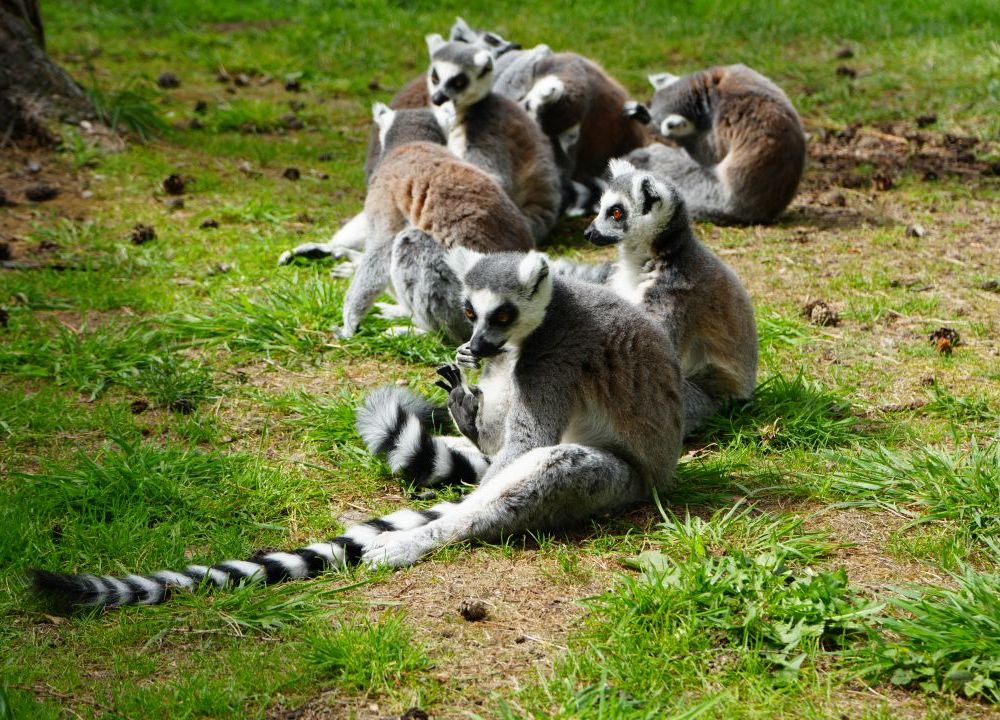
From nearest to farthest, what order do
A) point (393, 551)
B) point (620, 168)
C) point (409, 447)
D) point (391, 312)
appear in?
point (393, 551) → point (409, 447) → point (620, 168) → point (391, 312)

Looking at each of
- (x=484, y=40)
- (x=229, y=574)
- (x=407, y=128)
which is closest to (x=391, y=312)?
(x=407, y=128)

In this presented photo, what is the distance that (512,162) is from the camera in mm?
7621

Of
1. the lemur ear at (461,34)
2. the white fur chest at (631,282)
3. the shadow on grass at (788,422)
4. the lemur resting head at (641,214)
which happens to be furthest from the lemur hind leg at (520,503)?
the lemur ear at (461,34)

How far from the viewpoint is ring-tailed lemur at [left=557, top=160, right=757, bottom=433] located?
4.98m

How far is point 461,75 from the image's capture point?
24.3 feet

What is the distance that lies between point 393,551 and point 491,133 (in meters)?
4.45

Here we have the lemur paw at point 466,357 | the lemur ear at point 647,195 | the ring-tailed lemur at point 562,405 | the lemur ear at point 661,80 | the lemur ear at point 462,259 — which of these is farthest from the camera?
the lemur ear at point 661,80

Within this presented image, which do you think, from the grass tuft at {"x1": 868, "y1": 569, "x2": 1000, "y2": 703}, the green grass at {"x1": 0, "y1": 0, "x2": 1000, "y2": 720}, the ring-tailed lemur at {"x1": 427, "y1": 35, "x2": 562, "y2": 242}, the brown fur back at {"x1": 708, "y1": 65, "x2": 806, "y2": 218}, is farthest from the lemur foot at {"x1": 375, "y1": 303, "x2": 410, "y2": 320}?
the grass tuft at {"x1": 868, "y1": 569, "x2": 1000, "y2": 703}

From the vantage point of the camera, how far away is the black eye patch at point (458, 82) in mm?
7398

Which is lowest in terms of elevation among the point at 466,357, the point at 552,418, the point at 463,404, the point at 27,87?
the point at 463,404

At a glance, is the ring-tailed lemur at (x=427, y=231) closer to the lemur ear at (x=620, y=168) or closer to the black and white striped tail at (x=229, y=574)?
the lemur ear at (x=620, y=168)

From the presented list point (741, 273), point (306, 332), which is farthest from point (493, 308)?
point (741, 273)

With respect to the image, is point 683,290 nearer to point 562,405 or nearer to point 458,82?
point 562,405

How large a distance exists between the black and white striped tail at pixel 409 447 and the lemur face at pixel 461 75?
3519 mm
